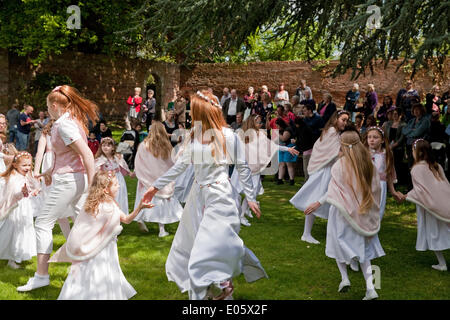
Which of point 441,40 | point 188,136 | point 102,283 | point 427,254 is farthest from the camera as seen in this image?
point 427,254

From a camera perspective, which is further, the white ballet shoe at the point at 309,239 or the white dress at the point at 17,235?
the white ballet shoe at the point at 309,239

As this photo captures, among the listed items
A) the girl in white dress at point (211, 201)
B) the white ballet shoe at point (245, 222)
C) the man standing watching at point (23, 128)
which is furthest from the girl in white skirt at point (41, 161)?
the man standing watching at point (23, 128)

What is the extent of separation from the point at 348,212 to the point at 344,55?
3.32 metres

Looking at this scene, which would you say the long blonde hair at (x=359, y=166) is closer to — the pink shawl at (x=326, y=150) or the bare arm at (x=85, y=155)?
the pink shawl at (x=326, y=150)

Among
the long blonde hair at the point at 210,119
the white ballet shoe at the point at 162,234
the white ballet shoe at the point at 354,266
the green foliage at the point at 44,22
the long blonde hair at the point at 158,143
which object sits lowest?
the white ballet shoe at the point at 162,234

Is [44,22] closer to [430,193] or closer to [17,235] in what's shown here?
[17,235]

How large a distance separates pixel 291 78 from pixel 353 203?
24.6 metres

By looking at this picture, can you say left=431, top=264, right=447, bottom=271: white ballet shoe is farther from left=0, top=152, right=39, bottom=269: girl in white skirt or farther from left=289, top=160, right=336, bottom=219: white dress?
left=0, top=152, right=39, bottom=269: girl in white skirt

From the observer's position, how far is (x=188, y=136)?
478 cm

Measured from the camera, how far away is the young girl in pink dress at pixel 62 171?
490cm

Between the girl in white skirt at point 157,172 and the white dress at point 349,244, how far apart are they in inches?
125

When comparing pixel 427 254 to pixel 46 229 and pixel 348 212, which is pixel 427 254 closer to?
pixel 348 212

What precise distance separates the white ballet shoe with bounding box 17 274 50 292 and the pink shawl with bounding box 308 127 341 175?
15.1 feet

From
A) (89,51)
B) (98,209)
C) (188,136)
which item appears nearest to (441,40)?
(188,136)
